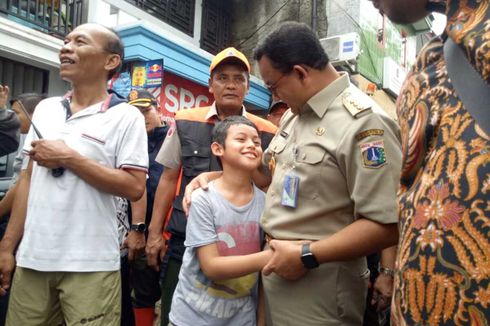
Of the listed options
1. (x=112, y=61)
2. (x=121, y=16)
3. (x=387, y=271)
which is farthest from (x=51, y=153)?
(x=121, y=16)

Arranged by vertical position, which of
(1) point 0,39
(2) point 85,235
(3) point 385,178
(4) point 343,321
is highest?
(1) point 0,39

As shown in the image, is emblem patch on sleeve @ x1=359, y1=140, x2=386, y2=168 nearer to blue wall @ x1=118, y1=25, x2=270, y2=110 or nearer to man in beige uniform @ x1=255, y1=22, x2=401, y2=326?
man in beige uniform @ x1=255, y1=22, x2=401, y2=326

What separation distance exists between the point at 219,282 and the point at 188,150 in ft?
3.07

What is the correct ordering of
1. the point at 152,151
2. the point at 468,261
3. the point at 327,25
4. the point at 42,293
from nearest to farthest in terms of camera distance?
the point at 468,261
the point at 42,293
the point at 152,151
the point at 327,25

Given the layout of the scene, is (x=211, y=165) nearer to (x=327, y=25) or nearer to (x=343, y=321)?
(x=343, y=321)

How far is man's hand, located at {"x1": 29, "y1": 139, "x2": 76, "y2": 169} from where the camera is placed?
1.74 m

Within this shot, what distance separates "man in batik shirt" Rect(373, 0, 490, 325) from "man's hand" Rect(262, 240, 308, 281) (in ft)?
1.66

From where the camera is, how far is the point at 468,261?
2.48ft

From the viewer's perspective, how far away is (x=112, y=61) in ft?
6.89

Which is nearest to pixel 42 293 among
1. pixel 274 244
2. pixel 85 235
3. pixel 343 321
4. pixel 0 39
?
pixel 85 235

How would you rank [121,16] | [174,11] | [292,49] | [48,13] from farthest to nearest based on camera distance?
1. [174,11]
2. [121,16]
3. [48,13]
4. [292,49]

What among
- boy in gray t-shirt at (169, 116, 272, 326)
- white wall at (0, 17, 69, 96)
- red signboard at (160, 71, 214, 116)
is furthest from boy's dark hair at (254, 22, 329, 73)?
red signboard at (160, 71, 214, 116)

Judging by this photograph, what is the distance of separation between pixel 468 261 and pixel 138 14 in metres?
7.33

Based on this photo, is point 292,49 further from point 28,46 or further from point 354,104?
point 28,46
